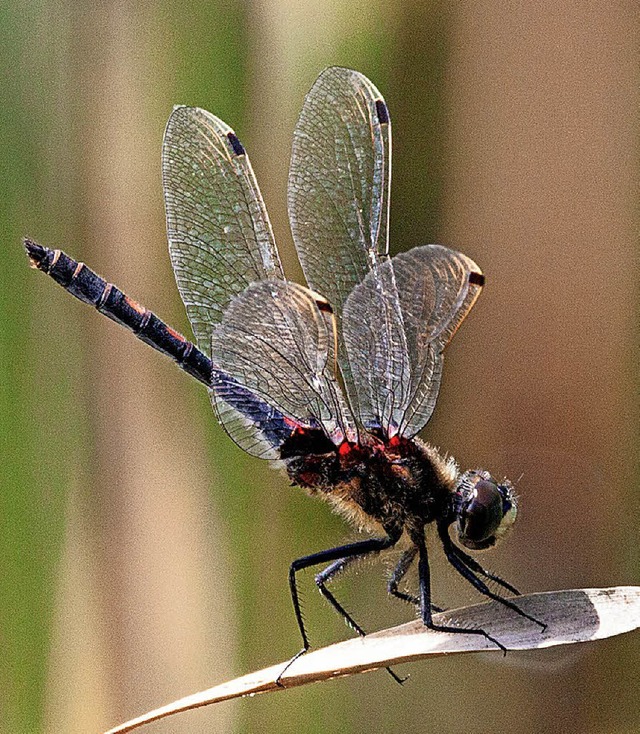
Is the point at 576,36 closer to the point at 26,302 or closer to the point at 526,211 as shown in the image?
the point at 526,211

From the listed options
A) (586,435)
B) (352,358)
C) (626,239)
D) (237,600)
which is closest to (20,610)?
(237,600)

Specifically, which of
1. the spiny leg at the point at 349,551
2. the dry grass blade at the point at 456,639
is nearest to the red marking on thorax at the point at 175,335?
the spiny leg at the point at 349,551

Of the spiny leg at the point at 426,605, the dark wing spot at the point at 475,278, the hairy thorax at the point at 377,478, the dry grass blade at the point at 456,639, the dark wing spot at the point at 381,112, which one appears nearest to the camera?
the dry grass blade at the point at 456,639

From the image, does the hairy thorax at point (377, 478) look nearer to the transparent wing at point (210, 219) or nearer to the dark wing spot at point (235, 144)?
the transparent wing at point (210, 219)

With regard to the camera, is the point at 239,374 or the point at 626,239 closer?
the point at 239,374

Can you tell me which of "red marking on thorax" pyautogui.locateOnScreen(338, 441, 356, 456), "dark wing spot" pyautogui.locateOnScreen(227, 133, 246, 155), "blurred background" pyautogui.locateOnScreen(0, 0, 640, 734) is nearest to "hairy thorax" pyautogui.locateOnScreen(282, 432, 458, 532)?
"red marking on thorax" pyautogui.locateOnScreen(338, 441, 356, 456)

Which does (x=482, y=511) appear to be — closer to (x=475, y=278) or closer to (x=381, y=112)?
(x=475, y=278)

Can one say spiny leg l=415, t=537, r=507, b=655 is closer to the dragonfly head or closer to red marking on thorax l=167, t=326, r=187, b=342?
the dragonfly head
